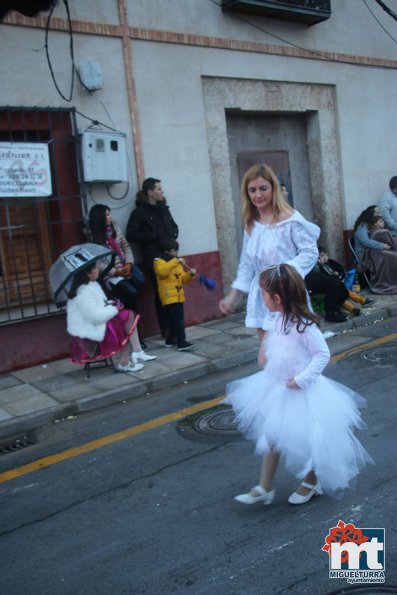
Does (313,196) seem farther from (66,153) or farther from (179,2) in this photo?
(66,153)

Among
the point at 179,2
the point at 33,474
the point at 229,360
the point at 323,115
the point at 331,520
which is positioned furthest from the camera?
the point at 323,115

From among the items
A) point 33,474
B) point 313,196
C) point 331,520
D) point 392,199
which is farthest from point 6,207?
point 392,199

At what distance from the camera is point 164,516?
375 centimetres

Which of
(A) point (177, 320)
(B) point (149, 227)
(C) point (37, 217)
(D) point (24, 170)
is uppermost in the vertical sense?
(D) point (24, 170)

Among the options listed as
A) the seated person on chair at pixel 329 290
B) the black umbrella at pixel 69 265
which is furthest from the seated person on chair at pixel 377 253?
the black umbrella at pixel 69 265

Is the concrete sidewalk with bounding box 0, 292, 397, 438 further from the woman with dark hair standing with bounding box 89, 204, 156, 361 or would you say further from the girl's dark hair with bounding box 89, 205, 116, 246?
the girl's dark hair with bounding box 89, 205, 116, 246

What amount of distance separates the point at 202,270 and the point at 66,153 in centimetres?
266

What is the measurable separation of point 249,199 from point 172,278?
3.51 m

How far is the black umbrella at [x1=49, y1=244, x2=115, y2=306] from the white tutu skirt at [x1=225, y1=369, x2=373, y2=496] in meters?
3.47

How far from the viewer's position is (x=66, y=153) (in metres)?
7.98

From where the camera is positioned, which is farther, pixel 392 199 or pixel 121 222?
pixel 392 199

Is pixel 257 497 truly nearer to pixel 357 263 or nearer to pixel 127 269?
pixel 127 269

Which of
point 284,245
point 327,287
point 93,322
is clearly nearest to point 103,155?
point 93,322

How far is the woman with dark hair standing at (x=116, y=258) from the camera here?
763 centimetres
